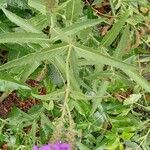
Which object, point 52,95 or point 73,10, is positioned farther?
point 73,10

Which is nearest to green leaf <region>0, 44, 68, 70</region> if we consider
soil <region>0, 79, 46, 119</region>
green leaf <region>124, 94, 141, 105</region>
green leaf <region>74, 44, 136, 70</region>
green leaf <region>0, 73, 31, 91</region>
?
green leaf <region>74, 44, 136, 70</region>

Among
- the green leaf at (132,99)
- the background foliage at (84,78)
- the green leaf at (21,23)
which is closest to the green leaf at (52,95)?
the background foliage at (84,78)

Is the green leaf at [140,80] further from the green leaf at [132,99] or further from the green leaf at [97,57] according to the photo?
the green leaf at [132,99]

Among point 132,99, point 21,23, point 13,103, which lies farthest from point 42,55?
point 13,103

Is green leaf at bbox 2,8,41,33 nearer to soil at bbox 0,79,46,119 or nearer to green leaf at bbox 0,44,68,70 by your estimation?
green leaf at bbox 0,44,68,70

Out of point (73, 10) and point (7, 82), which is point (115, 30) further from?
point (7, 82)

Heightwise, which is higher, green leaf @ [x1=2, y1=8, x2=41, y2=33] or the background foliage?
green leaf @ [x1=2, y1=8, x2=41, y2=33]

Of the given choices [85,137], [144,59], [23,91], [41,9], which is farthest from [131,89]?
[41,9]
